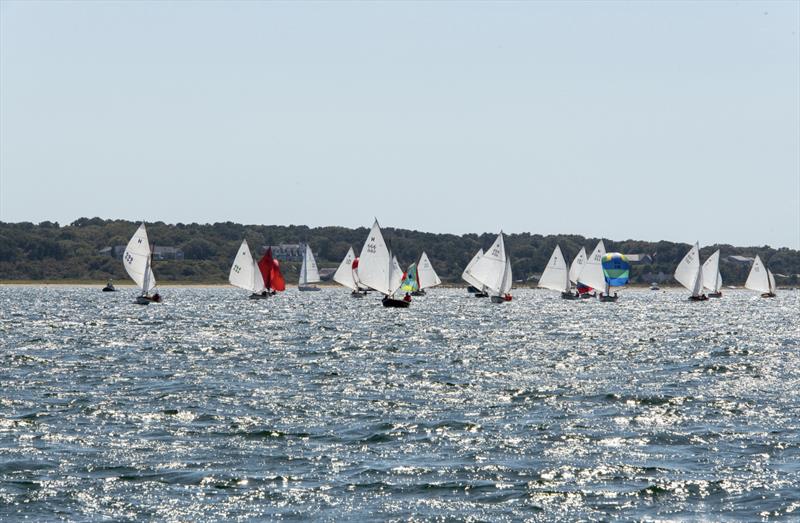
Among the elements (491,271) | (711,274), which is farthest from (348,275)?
(711,274)

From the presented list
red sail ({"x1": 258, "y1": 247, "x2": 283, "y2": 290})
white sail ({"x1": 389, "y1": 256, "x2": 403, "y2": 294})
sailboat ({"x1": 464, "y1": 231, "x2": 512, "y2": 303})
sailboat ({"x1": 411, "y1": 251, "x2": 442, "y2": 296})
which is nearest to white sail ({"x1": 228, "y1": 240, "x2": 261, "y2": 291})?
red sail ({"x1": 258, "y1": 247, "x2": 283, "y2": 290})

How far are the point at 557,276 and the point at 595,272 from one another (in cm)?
812

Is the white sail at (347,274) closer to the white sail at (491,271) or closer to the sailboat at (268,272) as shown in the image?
the sailboat at (268,272)

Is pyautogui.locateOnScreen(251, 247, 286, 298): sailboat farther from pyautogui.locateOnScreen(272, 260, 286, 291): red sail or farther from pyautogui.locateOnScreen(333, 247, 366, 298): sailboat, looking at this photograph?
pyautogui.locateOnScreen(333, 247, 366, 298): sailboat

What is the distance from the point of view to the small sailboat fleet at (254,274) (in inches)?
5502

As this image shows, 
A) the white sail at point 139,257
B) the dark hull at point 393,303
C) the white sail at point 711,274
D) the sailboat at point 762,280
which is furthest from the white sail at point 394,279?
the sailboat at point 762,280

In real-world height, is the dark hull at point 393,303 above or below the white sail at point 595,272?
below

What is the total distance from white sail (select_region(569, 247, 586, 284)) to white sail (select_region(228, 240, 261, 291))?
43.5 meters

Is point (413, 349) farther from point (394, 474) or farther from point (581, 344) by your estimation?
point (394, 474)

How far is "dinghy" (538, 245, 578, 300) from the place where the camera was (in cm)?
15100

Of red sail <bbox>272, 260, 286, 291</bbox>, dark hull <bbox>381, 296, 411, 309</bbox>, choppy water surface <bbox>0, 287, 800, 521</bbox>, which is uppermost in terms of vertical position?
red sail <bbox>272, 260, 286, 291</bbox>

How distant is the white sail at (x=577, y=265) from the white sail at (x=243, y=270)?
43.5 m

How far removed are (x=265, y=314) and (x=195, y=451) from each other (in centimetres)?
7723

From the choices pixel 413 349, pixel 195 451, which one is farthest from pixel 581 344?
pixel 195 451
